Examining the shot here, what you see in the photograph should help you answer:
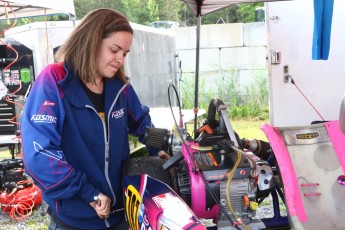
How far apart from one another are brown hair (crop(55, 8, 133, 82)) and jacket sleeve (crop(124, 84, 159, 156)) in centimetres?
31

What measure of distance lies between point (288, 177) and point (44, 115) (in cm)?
131

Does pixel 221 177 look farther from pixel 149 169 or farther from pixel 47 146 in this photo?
pixel 47 146

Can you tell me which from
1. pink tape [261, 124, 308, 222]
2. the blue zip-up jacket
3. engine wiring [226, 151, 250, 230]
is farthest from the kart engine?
the blue zip-up jacket

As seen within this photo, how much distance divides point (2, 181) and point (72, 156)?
3.54 m

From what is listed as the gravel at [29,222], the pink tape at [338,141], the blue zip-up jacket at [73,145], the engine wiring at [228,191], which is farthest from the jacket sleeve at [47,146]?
the gravel at [29,222]

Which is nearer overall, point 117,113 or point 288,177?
point 117,113

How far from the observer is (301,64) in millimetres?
4941

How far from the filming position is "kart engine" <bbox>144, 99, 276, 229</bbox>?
192cm

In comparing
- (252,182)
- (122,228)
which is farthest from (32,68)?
(252,182)

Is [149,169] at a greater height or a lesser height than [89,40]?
lesser

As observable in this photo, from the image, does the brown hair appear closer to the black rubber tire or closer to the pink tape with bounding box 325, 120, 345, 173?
the black rubber tire

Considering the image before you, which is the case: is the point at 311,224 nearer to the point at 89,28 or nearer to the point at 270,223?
the point at 270,223

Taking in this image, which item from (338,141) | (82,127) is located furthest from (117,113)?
(338,141)

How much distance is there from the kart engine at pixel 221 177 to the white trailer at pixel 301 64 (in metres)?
3.03
